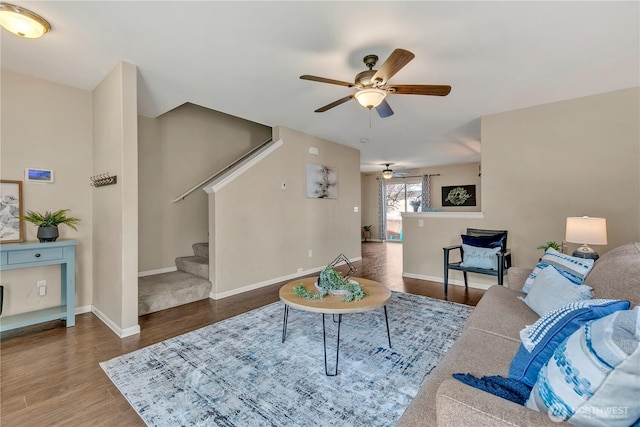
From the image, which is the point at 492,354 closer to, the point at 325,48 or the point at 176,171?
the point at 325,48

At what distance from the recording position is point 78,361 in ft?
7.33

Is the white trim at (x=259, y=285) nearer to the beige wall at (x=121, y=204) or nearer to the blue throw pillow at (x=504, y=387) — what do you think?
the beige wall at (x=121, y=204)

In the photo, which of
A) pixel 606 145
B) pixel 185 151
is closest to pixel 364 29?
pixel 606 145

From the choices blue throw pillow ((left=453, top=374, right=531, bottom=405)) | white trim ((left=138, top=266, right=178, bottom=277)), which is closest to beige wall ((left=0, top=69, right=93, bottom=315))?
white trim ((left=138, top=266, right=178, bottom=277))

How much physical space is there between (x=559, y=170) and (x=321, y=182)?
3.53 meters

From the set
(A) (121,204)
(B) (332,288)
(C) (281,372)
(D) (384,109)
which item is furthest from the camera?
(D) (384,109)

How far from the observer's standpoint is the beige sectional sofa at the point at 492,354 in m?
0.85

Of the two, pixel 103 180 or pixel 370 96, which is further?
pixel 103 180

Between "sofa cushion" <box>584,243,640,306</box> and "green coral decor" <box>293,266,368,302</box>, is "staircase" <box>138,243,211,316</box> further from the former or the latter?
"sofa cushion" <box>584,243,640,306</box>

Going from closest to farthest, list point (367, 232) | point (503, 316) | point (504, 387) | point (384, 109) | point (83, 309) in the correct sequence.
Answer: point (504, 387), point (503, 316), point (384, 109), point (83, 309), point (367, 232)

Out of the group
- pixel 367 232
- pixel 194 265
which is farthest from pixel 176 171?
pixel 367 232

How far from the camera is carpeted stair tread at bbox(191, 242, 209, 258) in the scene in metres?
4.59

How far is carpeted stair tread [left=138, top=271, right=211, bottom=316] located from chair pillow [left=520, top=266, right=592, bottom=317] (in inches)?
140

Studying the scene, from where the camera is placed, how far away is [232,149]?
209 inches
